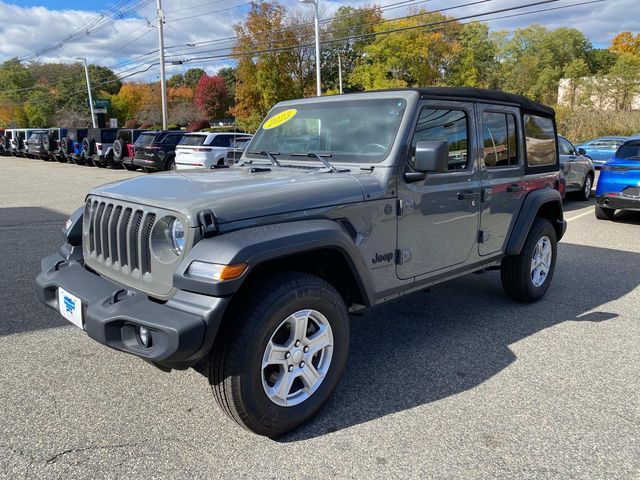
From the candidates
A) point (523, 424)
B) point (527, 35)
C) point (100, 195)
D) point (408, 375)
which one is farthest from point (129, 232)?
point (527, 35)

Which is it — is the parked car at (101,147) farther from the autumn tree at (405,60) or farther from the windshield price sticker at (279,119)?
the windshield price sticker at (279,119)

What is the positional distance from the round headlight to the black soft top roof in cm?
195

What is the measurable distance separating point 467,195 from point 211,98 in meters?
80.4

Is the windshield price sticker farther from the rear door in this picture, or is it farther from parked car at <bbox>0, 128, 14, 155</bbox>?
parked car at <bbox>0, 128, 14, 155</bbox>

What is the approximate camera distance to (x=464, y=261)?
4.11 metres

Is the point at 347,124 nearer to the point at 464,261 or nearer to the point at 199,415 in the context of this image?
the point at 464,261

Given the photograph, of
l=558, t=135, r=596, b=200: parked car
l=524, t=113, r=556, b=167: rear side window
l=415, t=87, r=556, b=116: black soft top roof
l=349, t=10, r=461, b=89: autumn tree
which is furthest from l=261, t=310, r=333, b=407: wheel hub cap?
l=349, t=10, r=461, b=89: autumn tree

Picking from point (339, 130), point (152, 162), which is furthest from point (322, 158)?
point (152, 162)

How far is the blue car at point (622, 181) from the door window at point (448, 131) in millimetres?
6600

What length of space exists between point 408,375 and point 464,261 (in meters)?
1.07

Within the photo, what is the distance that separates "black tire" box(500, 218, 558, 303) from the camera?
4.77 m

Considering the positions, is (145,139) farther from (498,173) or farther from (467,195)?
(467,195)

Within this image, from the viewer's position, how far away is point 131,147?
20.9 m

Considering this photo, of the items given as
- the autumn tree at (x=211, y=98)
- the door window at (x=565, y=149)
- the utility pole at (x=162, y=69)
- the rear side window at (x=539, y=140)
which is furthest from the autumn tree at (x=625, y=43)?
the rear side window at (x=539, y=140)
